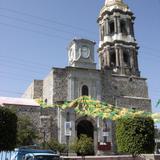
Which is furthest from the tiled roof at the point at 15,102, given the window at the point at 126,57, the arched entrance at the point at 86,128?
the window at the point at 126,57

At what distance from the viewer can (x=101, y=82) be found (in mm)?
45594

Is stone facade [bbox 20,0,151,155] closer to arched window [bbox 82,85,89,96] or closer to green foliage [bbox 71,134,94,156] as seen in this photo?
arched window [bbox 82,85,89,96]

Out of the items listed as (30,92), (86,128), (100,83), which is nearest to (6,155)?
(86,128)

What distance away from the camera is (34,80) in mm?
47750

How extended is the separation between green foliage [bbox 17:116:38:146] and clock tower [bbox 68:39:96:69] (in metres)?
10.6

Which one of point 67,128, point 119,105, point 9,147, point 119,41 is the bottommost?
point 9,147

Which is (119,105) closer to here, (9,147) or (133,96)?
(133,96)

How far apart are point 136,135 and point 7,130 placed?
7866 millimetres

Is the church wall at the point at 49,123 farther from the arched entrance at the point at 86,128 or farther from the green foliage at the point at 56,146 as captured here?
the arched entrance at the point at 86,128

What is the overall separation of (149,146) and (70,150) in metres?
16.9

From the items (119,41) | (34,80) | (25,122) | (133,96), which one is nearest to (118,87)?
(133,96)

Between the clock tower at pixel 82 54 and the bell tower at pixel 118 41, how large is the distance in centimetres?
301

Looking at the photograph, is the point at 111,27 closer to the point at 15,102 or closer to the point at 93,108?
the point at 93,108

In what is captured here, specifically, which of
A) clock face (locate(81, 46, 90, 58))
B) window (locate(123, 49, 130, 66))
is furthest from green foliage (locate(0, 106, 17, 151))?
window (locate(123, 49, 130, 66))
